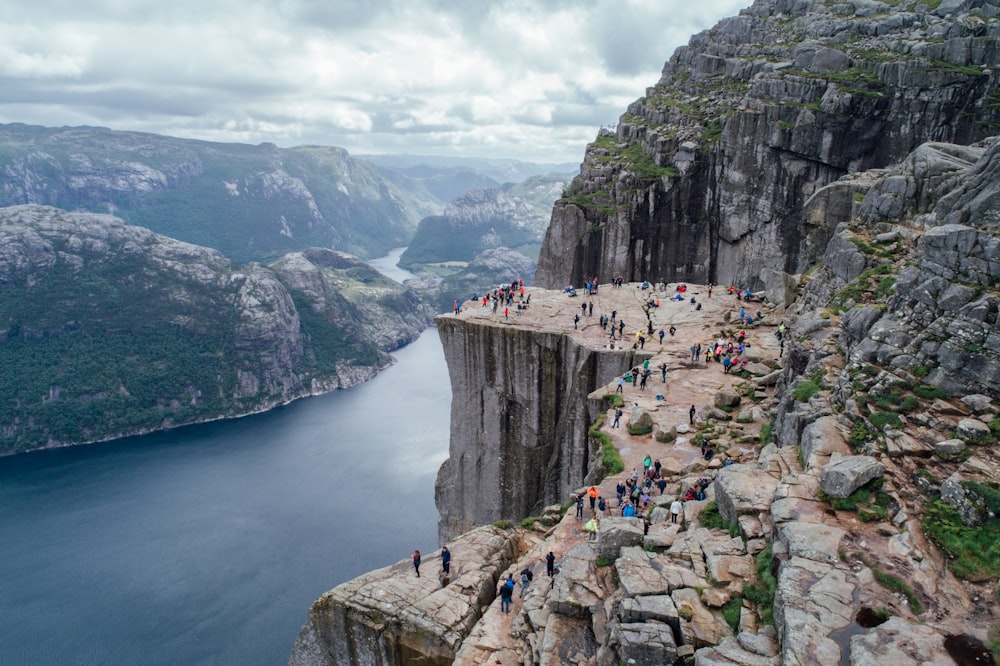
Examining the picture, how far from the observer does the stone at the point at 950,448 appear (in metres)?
16.2

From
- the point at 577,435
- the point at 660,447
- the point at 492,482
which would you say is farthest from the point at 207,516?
the point at 660,447

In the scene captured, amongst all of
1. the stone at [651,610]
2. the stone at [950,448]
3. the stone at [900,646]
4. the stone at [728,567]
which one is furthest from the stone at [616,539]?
the stone at [950,448]

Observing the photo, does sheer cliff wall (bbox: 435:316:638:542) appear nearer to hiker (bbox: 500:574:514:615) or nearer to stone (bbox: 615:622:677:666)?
hiker (bbox: 500:574:514:615)

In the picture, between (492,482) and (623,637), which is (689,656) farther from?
(492,482)

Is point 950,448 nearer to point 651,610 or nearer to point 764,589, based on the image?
point 764,589

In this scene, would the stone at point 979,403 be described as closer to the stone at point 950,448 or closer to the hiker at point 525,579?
the stone at point 950,448

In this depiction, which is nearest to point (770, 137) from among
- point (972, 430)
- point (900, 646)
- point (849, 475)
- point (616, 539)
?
point (972, 430)

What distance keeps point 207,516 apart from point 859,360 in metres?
116

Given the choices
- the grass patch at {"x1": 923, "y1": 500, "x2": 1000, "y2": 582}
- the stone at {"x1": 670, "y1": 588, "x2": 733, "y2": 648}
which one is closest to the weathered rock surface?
the stone at {"x1": 670, "y1": 588, "x2": 733, "y2": 648}

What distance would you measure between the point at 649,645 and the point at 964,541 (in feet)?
25.5

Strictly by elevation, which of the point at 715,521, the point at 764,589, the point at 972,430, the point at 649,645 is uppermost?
the point at 972,430

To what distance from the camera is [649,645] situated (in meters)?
14.1

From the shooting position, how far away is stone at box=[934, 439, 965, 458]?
53.2ft

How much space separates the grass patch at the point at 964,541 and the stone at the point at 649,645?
6.70 metres
